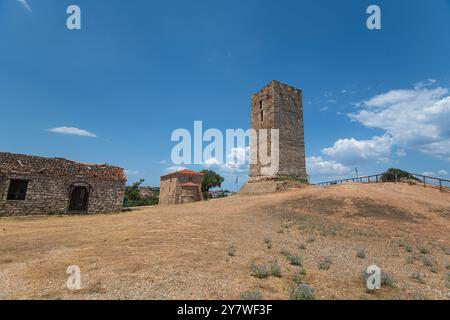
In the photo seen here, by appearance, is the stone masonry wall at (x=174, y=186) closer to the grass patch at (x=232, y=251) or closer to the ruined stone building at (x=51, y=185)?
the ruined stone building at (x=51, y=185)

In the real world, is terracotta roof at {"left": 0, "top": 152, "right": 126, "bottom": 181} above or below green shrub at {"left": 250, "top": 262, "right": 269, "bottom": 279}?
above

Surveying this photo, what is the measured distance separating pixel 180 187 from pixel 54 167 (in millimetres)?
19698

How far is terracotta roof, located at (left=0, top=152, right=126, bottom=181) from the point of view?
18.1 meters

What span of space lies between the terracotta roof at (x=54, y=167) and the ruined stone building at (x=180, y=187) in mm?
14027

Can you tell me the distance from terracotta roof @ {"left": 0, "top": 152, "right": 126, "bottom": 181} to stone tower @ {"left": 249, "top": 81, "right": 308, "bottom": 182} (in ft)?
53.9

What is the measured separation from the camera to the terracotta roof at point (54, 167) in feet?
59.5

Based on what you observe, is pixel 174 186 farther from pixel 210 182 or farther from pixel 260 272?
pixel 260 272

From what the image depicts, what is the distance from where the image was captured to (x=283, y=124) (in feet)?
84.7

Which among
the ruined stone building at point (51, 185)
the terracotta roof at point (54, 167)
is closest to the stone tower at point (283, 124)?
the ruined stone building at point (51, 185)

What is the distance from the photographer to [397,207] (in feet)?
44.7

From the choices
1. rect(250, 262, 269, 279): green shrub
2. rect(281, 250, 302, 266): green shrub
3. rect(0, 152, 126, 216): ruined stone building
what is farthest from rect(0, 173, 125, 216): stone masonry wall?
rect(250, 262, 269, 279): green shrub

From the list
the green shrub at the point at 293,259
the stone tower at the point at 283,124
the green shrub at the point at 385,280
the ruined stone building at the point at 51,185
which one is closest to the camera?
the green shrub at the point at 385,280

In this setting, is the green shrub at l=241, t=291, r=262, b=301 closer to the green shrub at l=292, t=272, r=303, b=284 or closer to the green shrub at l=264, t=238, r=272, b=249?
the green shrub at l=292, t=272, r=303, b=284

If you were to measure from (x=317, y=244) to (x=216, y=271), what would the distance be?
16.0 feet
